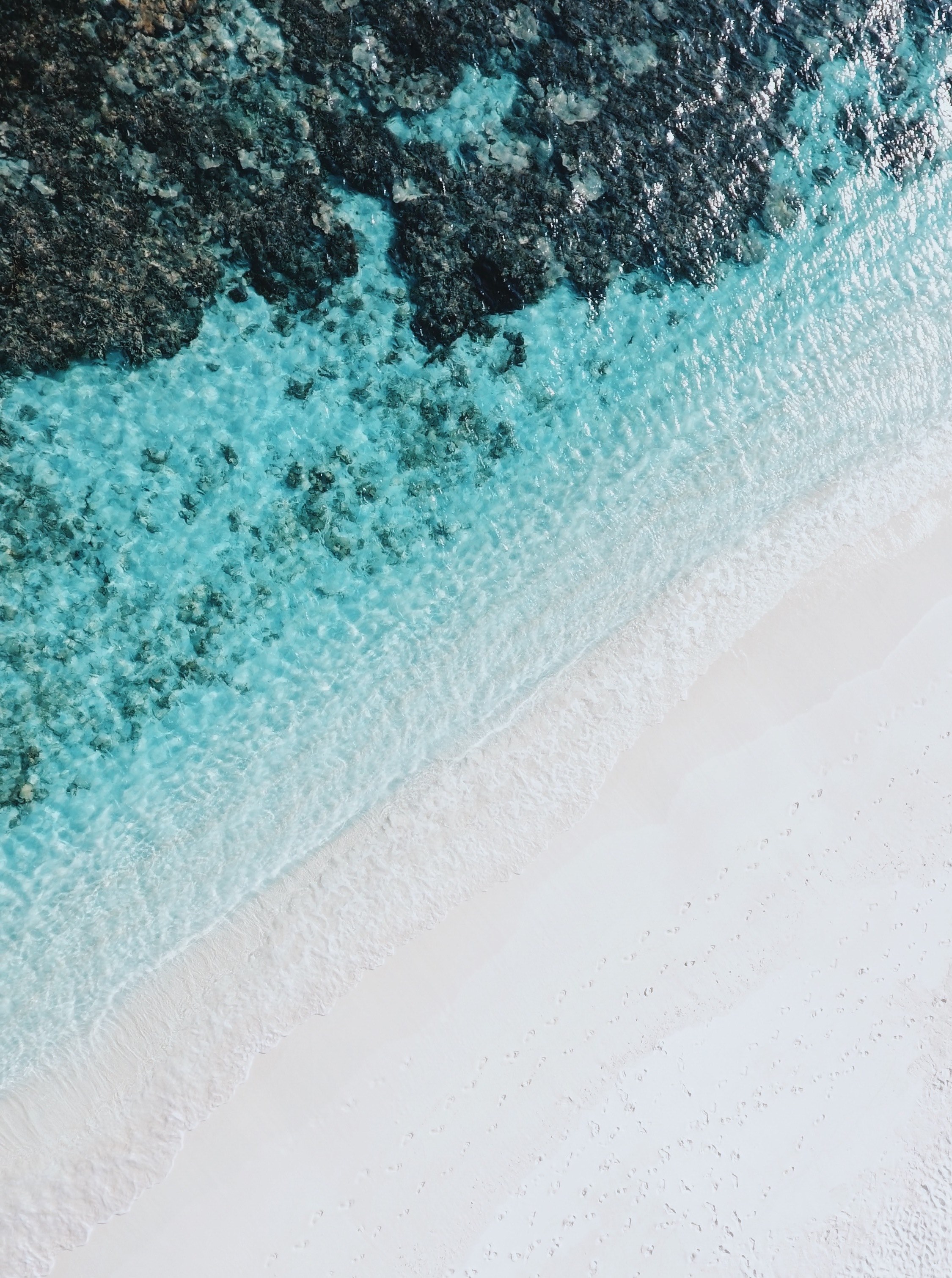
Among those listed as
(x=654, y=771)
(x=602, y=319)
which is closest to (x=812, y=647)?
(x=654, y=771)

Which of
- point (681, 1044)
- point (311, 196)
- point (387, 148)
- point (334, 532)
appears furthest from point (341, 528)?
point (681, 1044)

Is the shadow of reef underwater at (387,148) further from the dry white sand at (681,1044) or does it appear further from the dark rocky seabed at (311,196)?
the dry white sand at (681,1044)

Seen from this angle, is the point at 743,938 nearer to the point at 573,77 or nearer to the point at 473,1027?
the point at 473,1027

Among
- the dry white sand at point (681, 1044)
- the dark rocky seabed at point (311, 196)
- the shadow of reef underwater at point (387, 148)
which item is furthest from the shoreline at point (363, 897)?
the shadow of reef underwater at point (387, 148)

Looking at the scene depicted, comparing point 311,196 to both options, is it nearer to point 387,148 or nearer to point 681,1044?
point 387,148

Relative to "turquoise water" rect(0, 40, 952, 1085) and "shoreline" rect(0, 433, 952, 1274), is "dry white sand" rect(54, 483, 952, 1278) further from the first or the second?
"turquoise water" rect(0, 40, 952, 1085)

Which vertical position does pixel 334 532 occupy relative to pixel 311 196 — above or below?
below
